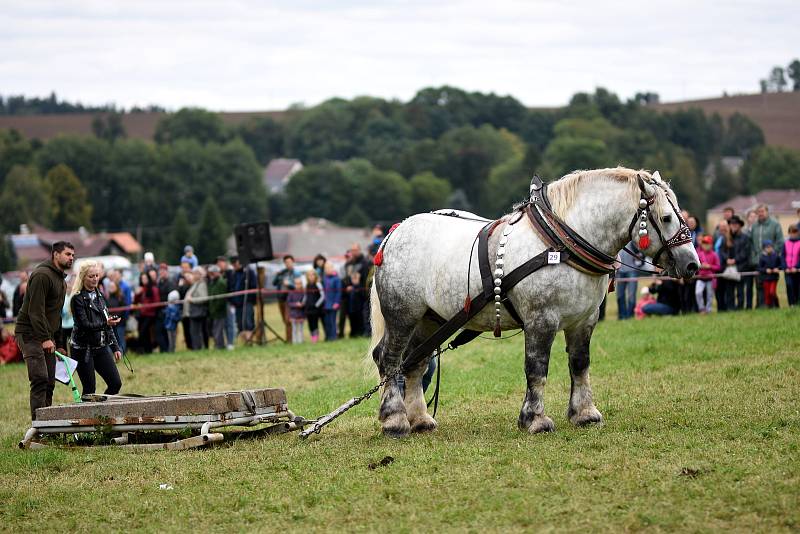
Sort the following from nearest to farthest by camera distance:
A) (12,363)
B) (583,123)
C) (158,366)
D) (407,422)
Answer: (407,422)
(158,366)
(12,363)
(583,123)

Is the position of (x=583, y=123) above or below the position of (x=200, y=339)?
above

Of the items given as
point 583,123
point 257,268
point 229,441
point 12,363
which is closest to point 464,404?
point 229,441

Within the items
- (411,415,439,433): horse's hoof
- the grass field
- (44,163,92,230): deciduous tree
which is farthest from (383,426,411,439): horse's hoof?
(44,163,92,230): deciduous tree

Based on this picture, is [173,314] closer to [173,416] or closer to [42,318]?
[42,318]

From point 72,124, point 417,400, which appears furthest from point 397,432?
point 72,124

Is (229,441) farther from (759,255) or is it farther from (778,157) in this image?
(778,157)

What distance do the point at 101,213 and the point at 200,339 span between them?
110 metres

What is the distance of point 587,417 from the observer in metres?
10.9

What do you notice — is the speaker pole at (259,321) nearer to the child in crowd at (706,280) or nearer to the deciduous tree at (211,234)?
the child in crowd at (706,280)

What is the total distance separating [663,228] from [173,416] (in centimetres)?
511

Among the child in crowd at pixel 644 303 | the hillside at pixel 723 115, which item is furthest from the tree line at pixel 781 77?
the child in crowd at pixel 644 303

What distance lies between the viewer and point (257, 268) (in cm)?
Result: 2453

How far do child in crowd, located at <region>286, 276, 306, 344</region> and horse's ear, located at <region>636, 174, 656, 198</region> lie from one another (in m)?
14.5

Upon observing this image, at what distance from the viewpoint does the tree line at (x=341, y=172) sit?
4921 inches
